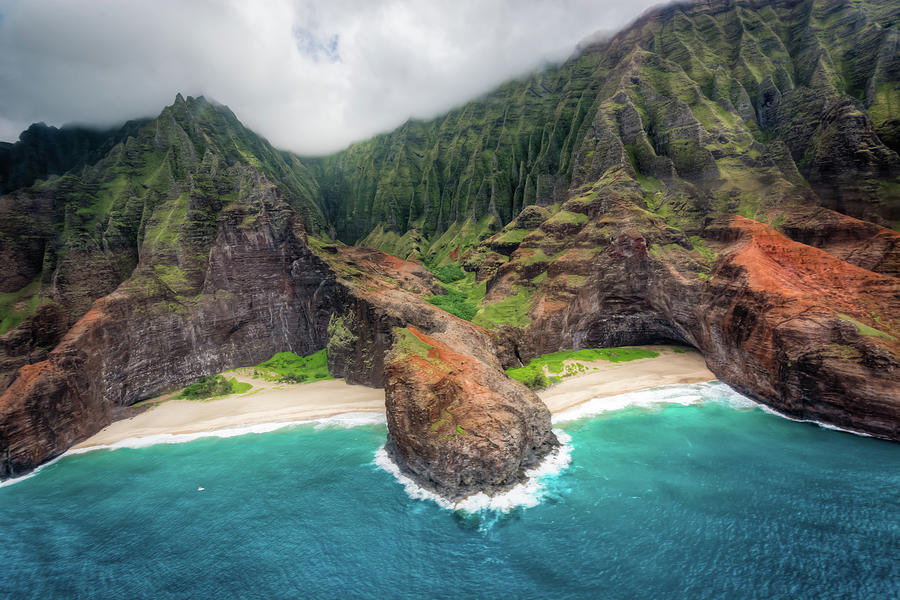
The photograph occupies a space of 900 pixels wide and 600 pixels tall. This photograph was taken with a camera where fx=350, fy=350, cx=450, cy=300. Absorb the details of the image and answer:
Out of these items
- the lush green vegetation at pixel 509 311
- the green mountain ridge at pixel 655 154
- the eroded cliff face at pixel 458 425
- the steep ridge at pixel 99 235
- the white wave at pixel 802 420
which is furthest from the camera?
the lush green vegetation at pixel 509 311

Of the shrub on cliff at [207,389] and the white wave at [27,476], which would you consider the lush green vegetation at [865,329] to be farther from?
the white wave at [27,476]

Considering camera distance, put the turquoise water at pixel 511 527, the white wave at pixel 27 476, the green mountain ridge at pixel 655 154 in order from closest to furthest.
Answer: the turquoise water at pixel 511 527
the white wave at pixel 27 476
the green mountain ridge at pixel 655 154

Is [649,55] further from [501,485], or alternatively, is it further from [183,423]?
[183,423]

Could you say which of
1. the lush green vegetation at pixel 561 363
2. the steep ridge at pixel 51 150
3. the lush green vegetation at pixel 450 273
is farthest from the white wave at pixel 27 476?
the lush green vegetation at pixel 450 273

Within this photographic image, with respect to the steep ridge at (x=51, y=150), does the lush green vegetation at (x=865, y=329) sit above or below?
below

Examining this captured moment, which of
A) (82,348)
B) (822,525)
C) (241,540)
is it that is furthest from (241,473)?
(822,525)

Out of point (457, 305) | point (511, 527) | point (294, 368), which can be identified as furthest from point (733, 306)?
point (294, 368)

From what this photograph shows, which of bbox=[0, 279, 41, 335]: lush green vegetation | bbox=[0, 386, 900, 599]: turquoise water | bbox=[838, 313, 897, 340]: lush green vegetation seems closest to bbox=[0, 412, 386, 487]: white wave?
bbox=[0, 386, 900, 599]: turquoise water

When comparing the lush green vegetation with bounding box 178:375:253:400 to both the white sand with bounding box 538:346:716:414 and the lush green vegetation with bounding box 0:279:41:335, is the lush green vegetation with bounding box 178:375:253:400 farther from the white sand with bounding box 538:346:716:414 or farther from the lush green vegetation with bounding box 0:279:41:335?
the white sand with bounding box 538:346:716:414
